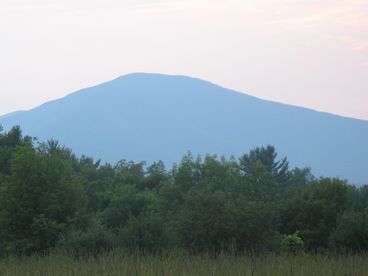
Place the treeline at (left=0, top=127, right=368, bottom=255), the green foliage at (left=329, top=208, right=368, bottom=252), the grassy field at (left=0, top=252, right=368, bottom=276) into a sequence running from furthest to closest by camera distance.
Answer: the green foliage at (left=329, top=208, right=368, bottom=252) → the treeline at (left=0, top=127, right=368, bottom=255) → the grassy field at (left=0, top=252, right=368, bottom=276)

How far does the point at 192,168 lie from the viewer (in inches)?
2414

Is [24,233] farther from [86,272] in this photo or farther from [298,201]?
[86,272]

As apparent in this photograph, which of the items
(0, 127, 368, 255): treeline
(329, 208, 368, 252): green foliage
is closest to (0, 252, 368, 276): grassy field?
(0, 127, 368, 255): treeline

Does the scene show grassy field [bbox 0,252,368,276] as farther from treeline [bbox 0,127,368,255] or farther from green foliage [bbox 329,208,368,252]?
green foliage [bbox 329,208,368,252]

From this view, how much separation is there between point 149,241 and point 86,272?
11601 millimetres

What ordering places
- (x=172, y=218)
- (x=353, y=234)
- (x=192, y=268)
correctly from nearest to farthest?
1. (x=192, y=268)
2. (x=353, y=234)
3. (x=172, y=218)

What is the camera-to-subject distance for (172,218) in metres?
41.1

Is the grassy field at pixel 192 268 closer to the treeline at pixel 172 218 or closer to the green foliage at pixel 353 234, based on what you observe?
the treeline at pixel 172 218

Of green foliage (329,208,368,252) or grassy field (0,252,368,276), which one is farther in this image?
green foliage (329,208,368,252)

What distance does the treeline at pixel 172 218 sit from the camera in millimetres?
25422

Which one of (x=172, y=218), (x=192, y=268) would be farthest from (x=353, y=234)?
(x=192, y=268)

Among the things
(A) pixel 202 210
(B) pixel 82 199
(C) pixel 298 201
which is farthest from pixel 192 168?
(A) pixel 202 210

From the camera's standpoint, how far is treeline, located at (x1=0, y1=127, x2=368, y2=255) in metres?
25.4

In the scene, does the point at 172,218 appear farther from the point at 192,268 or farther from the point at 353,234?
the point at 192,268
